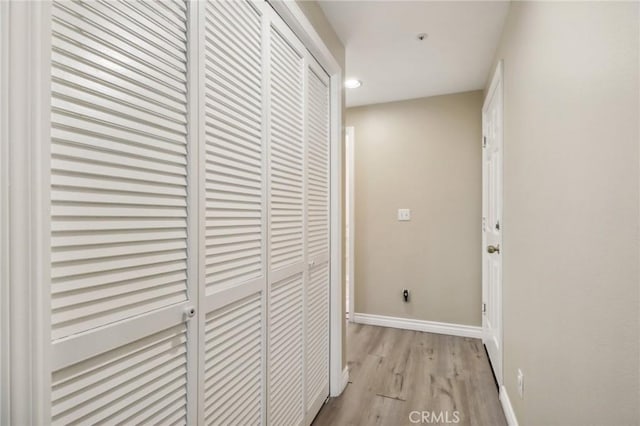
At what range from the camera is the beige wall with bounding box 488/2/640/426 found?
750 mm

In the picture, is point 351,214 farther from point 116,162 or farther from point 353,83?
point 116,162

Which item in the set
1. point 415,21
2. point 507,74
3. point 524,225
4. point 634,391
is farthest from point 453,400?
point 415,21

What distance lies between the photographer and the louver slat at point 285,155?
1436mm

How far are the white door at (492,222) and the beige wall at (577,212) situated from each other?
1.65ft

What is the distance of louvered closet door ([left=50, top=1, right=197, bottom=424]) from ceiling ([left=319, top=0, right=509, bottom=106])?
4.56 ft

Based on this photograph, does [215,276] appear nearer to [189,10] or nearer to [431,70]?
[189,10]

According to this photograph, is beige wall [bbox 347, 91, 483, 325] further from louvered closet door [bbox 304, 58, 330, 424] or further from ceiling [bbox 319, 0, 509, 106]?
louvered closet door [bbox 304, 58, 330, 424]

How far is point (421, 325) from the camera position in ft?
11.0

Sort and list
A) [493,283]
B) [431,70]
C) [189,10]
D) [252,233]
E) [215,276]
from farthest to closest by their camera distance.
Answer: [431,70] < [493,283] < [252,233] < [215,276] < [189,10]

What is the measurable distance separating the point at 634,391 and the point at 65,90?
1.33m

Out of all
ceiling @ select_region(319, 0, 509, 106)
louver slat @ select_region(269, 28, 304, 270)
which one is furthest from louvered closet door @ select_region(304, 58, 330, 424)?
ceiling @ select_region(319, 0, 509, 106)

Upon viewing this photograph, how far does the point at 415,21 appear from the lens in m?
2.01

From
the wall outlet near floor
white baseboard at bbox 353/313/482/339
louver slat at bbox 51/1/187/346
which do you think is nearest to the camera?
louver slat at bbox 51/1/187/346

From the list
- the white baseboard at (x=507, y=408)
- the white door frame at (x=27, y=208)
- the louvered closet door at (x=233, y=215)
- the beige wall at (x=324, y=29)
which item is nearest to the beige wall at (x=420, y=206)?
the white baseboard at (x=507, y=408)
